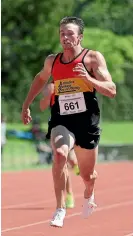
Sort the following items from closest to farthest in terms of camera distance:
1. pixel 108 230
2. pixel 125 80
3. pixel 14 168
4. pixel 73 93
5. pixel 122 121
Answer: pixel 73 93
pixel 108 230
pixel 14 168
pixel 122 121
pixel 125 80

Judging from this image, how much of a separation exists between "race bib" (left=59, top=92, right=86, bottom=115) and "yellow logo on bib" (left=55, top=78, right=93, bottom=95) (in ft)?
0.16

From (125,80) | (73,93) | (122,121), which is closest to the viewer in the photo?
(73,93)

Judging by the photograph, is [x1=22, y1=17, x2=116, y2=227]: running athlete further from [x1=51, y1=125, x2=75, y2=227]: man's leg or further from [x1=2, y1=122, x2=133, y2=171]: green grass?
[x1=2, y1=122, x2=133, y2=171]: green grass

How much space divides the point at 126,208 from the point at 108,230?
9.26 ft

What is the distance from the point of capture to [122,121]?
1491 inches

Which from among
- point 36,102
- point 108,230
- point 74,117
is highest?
point 74,117

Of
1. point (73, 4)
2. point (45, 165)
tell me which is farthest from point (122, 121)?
point (45, 165)

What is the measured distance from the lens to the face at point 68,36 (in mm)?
7062

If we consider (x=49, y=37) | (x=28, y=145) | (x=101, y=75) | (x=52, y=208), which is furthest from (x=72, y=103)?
(x=49, y=37)

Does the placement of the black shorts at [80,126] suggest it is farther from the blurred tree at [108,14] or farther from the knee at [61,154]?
the blurred tree at [108,14]

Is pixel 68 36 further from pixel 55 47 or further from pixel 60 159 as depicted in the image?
pixel 55 47

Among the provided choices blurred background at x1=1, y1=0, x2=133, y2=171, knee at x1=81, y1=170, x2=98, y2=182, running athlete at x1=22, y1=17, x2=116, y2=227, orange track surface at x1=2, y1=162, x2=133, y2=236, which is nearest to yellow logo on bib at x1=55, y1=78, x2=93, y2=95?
running athlete at x1=22, y1=17, x2=116, y2=227

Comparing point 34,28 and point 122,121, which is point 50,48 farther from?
point 122,121

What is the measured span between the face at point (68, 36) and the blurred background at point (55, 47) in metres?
24.7
